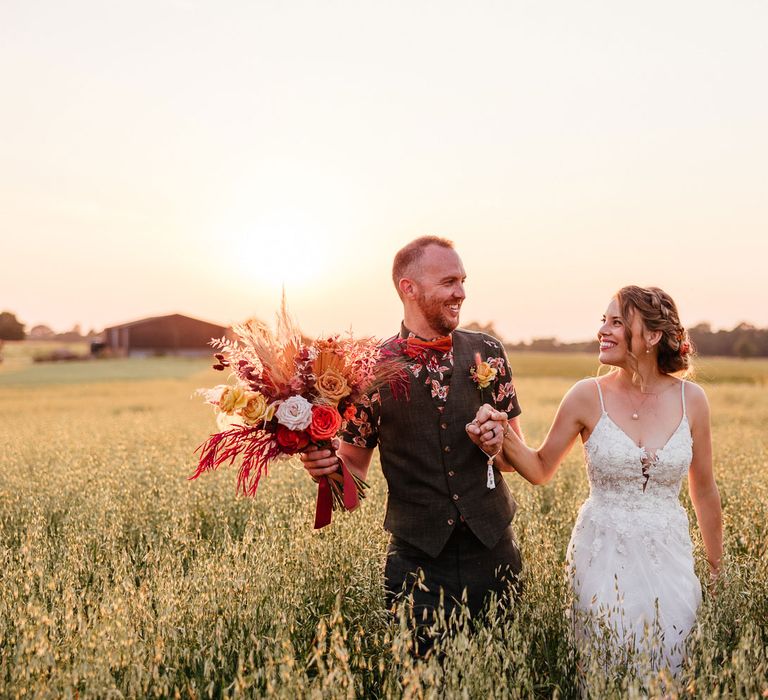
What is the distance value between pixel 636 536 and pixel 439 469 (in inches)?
41.9

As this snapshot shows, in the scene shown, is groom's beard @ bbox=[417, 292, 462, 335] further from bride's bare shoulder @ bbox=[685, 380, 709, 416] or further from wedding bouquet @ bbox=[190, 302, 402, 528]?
bride's bare shoulder @ bbox=[685, 380, 709, 416]

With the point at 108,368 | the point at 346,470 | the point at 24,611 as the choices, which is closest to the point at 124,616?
the point at 24,611

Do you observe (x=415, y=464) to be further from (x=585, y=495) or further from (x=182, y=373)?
(x=182, y=373)

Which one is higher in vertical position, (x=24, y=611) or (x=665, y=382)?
(x=665, y=382)

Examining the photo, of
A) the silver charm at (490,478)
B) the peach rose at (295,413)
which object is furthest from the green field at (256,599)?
the peach rose at (295,413)

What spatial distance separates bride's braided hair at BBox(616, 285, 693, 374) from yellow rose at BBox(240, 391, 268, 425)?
1.91 m

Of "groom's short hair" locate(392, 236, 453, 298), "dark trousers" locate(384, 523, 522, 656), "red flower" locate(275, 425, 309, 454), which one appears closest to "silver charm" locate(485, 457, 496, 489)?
"dark trousers" locate(384, 523, 522, 656)

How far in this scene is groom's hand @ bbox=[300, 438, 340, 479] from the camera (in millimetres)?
3186

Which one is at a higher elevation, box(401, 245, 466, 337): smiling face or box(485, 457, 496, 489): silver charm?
box(401, 245, 466, 337): smiling face

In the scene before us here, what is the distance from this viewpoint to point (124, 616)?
109 inches

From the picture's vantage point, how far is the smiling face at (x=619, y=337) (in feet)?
11.4

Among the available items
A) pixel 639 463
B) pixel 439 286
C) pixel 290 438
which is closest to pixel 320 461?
pixel 290 438

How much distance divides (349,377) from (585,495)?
11.9 ft

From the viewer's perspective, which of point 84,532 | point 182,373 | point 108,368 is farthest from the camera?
point 108,368
